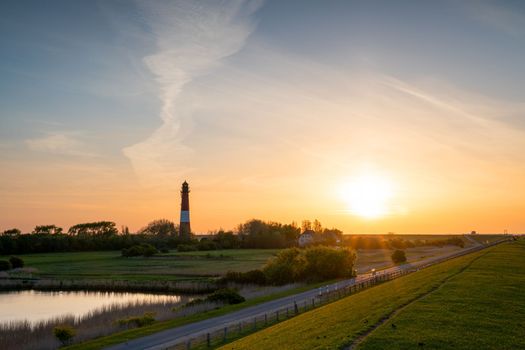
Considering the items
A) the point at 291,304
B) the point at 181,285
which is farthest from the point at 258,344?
the point at 181,285

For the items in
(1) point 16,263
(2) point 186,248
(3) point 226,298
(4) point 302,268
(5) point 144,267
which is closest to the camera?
(3) point 226,298

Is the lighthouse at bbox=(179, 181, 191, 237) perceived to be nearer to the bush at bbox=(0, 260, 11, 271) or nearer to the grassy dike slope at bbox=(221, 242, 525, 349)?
the bush at bbox=(0, 260, 11, 271)

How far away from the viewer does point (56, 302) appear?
64188mm

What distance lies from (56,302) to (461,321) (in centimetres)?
A: 5554

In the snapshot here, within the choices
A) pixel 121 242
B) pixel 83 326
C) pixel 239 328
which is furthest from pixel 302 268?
pixel 121 242

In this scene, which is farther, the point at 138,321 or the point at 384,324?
A: the point at 138,321

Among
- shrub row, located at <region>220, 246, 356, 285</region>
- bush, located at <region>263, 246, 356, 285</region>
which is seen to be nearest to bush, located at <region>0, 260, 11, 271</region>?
shrub row, located at <region>220, 246, 356, 285</region>

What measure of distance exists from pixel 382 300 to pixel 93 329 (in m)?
23.4

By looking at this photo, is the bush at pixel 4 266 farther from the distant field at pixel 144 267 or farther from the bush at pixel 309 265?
the bush at pixel 309 265

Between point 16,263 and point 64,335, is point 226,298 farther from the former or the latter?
point 16,263

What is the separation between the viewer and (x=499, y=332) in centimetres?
2269

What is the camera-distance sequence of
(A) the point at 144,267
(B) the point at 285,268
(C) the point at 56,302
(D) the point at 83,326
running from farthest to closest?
(A) the point at 144,267
(B) the point at 285,268
(C) the point at 56,302
(D) the point at 83,326

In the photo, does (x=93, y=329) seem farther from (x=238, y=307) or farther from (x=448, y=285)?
(x=448, y=285)

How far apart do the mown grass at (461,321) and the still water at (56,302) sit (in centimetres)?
3669
